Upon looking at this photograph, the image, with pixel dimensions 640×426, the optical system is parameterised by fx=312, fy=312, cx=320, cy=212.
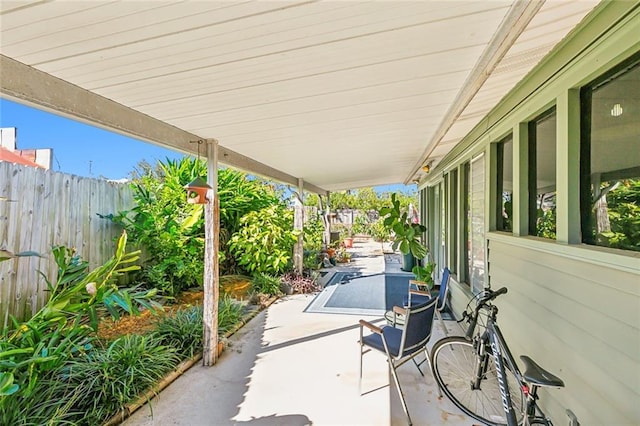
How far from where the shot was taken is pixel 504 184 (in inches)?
133

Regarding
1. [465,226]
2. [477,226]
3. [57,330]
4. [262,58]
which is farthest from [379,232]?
[262,58]

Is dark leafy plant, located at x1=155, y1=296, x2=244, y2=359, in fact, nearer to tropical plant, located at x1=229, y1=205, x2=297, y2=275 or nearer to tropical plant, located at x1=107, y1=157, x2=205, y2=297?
tropical plant, located at x1=107, y1=157, x2=205, y2=297

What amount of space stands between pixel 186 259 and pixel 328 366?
313 centimetres

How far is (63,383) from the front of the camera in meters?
2.38

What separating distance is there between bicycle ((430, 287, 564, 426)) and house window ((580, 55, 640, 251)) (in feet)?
2.59

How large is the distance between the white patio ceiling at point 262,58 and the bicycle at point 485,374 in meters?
1.68

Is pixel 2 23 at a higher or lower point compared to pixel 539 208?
higher

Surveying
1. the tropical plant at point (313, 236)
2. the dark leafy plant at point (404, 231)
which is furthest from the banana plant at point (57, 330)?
the tropical plant at point (313, 236)

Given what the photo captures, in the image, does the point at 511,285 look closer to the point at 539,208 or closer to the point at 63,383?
the point at 539,208

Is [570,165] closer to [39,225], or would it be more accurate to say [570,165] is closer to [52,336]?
[52,336]

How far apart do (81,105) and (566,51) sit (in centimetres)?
306

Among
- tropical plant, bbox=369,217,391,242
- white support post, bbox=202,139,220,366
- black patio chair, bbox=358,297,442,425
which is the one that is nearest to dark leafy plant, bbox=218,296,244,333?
white support post, bbox=202,139,220,366

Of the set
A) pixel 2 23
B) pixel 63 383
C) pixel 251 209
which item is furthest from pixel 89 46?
pixel 251 209

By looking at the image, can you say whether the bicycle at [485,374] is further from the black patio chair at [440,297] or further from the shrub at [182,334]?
the shrub at [182,334]
